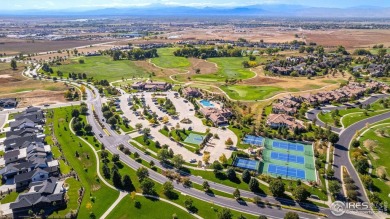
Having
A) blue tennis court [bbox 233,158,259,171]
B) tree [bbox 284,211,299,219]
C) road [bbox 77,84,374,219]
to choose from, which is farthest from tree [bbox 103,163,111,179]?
tree [bbox 284,211,299,219]

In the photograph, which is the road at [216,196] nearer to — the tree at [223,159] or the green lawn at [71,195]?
the tree at [223,159]

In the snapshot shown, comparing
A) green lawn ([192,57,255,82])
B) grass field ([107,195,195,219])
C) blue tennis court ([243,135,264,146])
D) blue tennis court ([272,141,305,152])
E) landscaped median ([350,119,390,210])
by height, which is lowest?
grass field ([107,195,195,219])

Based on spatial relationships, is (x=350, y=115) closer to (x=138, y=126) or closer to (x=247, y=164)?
(x=247, y=164)

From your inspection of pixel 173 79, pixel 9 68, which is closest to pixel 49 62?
pixel 9 68

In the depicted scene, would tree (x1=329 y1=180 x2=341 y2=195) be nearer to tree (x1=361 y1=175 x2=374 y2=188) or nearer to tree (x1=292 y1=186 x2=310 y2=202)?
tree (x1=292 y1=186 x2=310 y2=202)

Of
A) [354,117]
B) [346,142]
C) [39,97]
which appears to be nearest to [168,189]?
[346,142]

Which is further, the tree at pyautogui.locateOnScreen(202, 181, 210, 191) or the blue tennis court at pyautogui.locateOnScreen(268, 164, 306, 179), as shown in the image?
the blue tennis court at pyautogui.locateOnScreen(268, 164, 306, 179)
